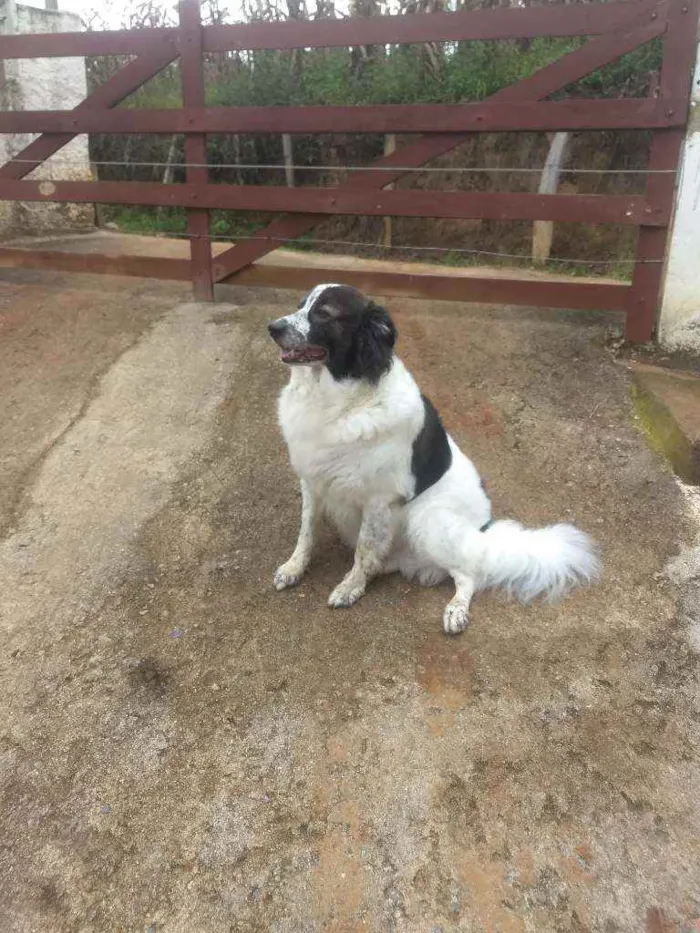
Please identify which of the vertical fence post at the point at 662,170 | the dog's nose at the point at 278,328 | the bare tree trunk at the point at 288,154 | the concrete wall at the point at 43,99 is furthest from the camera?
the bare tree trunk at the point at 288,154

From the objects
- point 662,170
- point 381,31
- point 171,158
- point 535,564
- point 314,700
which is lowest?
point 314,700

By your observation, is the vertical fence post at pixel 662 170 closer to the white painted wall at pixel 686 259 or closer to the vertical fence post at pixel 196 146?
the white painted wall at pixel 686 259

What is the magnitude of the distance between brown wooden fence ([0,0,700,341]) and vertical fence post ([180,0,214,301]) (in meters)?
0.01

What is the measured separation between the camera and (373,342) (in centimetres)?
291

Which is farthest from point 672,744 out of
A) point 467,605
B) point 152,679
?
point 152,679

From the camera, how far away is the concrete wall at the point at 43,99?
309 inches

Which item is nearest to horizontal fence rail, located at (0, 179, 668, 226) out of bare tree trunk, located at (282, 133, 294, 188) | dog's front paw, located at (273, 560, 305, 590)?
dog's front paw, located at (273, 560, 305, 590)

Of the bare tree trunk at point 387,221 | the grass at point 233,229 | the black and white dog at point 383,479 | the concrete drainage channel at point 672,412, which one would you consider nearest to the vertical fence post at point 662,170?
the concrete drainage channel at point 672,412

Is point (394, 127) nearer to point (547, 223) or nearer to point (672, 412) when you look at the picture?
point (672, 412)

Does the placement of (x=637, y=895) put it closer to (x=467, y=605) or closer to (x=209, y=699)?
(x=467, y=605)

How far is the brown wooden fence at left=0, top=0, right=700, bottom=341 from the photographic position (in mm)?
4340

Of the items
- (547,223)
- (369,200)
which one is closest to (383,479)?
(369,200)

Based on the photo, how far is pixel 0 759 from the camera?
2416 mm

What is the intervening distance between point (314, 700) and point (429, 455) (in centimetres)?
122
